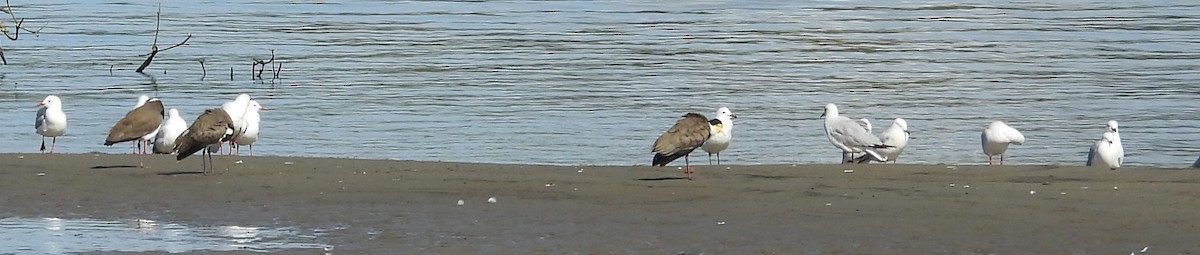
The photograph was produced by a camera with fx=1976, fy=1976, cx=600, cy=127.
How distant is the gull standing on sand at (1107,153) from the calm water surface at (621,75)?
245 centimetres

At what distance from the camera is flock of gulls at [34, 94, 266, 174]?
13328 mm

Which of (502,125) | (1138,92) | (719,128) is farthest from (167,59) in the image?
(719,128)

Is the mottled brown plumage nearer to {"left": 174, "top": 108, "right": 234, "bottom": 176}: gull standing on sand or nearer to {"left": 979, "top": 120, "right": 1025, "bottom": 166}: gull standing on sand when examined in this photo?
{"left": 174, "top": 108, "right": 234, "bottom": 176}: gull standing on sand

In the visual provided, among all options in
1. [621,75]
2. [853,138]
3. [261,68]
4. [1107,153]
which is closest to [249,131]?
[853,138]

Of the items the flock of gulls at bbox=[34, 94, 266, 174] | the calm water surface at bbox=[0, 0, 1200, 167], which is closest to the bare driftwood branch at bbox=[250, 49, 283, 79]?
the calm water surface at bbox=[0, 0, 1200, 167]

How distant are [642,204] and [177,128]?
18.8 ft

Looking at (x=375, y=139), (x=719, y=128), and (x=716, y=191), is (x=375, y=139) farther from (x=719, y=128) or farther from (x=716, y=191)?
(x=716, y=191)

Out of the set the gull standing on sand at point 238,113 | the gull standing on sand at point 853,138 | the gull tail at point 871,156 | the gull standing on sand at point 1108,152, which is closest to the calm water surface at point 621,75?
the gull standing on sand at point 853,138

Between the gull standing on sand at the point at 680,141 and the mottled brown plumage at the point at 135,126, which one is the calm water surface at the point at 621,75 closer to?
the mottled brown plumage at the point at 135,126

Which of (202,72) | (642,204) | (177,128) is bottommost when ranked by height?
(642,204)

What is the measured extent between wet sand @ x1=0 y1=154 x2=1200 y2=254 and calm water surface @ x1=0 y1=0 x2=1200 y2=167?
15.5 ft

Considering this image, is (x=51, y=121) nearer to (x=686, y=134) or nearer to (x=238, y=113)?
(x=238, y=113)

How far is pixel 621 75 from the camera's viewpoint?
95.6ft

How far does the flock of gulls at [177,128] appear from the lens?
13328 mm
